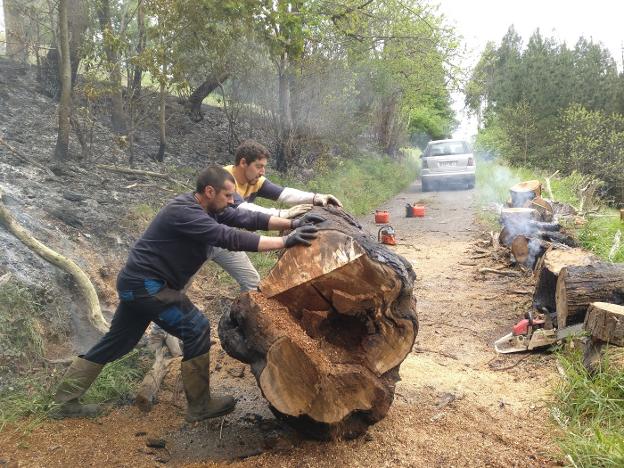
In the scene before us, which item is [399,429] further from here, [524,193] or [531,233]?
[524,193]

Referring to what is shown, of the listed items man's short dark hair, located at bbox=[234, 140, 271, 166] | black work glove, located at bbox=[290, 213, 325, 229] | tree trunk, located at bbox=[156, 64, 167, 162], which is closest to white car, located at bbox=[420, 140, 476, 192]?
tree trunk, located at bbox=[156, 64, 167, 162]

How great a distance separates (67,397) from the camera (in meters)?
3.30

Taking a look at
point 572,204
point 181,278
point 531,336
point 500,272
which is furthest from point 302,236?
point 572,204

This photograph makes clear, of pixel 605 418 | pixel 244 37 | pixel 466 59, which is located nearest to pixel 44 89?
pixel 244 37

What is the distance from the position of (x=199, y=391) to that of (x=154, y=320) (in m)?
0.55

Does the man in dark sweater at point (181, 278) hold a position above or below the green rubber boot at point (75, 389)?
above

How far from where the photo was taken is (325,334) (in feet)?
10.2

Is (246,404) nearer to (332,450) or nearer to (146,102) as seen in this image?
(332,450)

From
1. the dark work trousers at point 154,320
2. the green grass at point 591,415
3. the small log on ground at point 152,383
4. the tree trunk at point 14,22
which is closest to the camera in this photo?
the green grass at point 591,415

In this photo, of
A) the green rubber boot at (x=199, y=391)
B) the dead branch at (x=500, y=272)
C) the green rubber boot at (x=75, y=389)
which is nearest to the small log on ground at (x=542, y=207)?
the dead branch at (x=500, y=272)

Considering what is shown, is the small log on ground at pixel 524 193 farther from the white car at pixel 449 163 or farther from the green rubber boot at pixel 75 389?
the green rubber boot at pixel 75 389

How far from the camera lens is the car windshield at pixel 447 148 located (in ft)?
50.0

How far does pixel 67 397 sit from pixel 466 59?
19.8 metres

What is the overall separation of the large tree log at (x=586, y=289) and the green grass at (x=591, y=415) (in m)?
Result: 0.67
